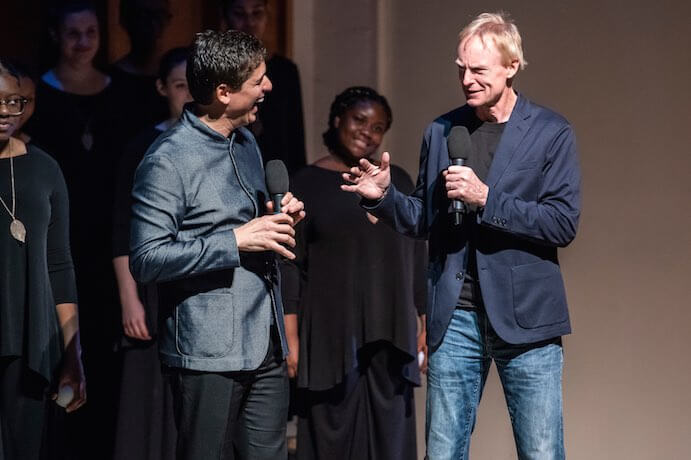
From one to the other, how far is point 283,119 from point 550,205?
197 centimetres

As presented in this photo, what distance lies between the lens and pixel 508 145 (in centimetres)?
320

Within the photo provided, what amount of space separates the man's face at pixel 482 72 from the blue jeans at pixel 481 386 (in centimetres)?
60

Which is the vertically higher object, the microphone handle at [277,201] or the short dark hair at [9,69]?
the short dark hair at [9,69]

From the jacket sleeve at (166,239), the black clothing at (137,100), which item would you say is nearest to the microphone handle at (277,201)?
the jacket sleeve at (166,239)

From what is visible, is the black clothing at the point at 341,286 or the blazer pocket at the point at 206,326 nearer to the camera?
the blazer pocket at the point at 206,326

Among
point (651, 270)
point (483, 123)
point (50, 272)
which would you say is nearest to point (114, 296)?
point (50, 272)

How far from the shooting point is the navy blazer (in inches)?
123

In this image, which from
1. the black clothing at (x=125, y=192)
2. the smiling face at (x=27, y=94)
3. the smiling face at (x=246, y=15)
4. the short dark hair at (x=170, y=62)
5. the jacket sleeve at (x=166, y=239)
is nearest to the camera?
the jacket sleeve at (x=166, y=239)

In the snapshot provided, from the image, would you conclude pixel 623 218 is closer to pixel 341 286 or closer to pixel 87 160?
pixel 341 286

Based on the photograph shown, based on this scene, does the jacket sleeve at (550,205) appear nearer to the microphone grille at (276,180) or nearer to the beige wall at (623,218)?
the microphone grille at (276,180)

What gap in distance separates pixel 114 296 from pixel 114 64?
Result: 1.01m

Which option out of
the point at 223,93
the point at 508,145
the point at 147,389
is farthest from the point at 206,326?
the point at 147,389

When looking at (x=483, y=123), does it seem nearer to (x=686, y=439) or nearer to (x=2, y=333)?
(x=2, y=333)

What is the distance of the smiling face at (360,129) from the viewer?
437 cm
